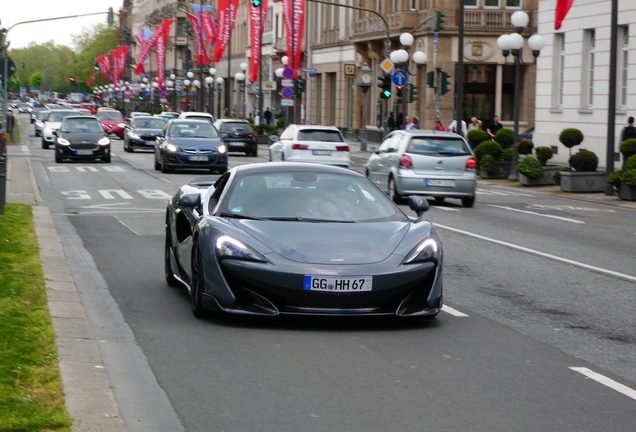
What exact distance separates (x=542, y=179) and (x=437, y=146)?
8981mm

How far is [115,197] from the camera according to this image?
79.2ft

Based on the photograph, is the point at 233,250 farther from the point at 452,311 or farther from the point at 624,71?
the point at 624,71

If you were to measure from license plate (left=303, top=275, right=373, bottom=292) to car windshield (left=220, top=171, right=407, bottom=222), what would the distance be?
93 cm

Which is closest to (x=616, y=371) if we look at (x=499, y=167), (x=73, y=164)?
(x=499, y=167)

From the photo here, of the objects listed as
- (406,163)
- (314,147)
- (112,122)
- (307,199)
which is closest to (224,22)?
(112,122)

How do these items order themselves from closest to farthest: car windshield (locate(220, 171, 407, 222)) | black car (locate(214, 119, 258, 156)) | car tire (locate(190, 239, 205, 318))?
car tire (locate(190, 239, 205, 318)), car windshield (locate(220, 171, 407, 222)), black car (locate(214, 119, 258, 156))

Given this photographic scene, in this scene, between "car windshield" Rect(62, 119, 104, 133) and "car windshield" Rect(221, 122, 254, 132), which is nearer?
"car windshield" Rect(62, 119, 104, 133)

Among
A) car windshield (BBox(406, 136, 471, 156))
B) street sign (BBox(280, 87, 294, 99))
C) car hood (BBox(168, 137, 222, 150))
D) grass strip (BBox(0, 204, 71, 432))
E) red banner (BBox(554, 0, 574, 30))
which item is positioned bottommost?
grass strip (BBox(0, 204, 71, 432))

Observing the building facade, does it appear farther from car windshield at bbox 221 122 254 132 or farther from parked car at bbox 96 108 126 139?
parked car at bbox 96 108 126 139

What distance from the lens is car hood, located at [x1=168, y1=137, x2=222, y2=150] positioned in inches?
1296

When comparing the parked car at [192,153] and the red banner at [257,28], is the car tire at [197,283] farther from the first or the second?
the red banner at [257,28]

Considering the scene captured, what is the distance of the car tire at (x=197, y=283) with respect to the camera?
8883 mm

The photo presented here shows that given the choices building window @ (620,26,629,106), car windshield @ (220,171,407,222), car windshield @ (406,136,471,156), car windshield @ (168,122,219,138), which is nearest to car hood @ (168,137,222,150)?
car windshield @ (168,122,219,138)

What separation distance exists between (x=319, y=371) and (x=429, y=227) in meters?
2.43
